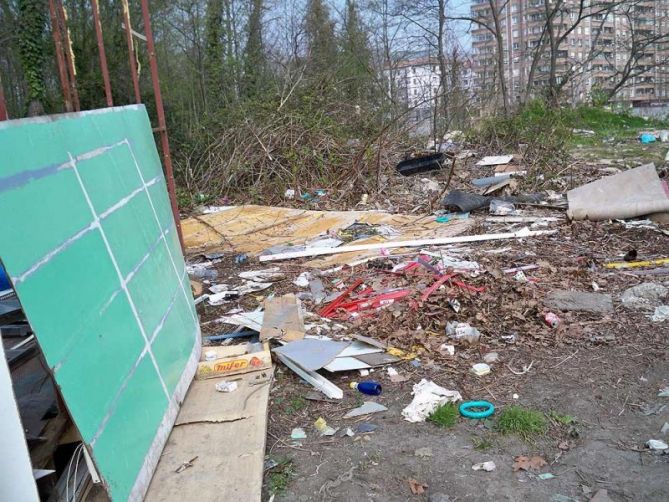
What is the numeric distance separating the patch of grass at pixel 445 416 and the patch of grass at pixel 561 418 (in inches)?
19.5

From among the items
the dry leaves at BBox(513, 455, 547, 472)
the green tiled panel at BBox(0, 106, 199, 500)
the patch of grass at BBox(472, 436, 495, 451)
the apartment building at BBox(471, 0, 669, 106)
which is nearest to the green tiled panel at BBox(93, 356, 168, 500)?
the green tiled panel at BBox(0, 106, 199, 500)

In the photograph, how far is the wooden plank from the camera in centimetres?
243

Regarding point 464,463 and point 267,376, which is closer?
point 464,463

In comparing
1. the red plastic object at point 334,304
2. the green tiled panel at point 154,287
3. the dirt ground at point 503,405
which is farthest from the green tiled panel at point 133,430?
the red plastic object at point 334,304

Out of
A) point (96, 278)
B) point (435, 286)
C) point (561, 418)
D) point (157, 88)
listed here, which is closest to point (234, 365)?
point (96, 278)

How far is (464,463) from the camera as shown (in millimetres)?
2693

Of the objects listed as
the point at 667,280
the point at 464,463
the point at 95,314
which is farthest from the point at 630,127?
the point at 95,314

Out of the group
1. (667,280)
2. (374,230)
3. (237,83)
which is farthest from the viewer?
(237,83)

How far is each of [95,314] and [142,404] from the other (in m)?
0.52

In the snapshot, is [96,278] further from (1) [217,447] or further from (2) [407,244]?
(2) [407,244]

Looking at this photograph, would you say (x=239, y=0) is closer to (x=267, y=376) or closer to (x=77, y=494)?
(x=267, y=376)

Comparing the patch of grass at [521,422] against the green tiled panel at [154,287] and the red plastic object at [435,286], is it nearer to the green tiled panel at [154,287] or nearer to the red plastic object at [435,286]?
the red plastic object at [435,286]

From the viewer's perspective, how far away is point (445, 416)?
307 centimetres

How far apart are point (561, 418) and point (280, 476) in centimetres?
150
